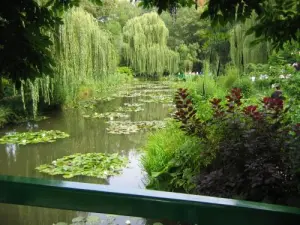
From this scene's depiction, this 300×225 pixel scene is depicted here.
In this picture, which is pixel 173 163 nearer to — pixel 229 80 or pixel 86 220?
pixel 86 220

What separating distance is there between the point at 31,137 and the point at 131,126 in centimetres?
269

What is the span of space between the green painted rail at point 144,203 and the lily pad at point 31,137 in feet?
21.7

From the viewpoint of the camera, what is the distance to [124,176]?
197 inches

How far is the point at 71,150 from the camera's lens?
21.6ft

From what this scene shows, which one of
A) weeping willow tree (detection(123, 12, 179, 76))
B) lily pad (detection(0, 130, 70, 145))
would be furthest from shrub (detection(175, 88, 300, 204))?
weeping willow tree (detection(123, 12, 179, 76))

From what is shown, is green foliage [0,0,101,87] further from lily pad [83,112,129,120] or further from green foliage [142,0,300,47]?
lily pad [83,112,129,120]

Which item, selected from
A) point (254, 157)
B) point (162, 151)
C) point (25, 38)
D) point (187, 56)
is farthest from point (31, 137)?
point (187, 56)

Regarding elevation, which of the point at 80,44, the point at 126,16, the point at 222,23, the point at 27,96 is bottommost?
the point at 27,96

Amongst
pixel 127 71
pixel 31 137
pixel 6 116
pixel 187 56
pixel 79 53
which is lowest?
pixel 31 137

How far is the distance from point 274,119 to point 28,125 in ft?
26.1

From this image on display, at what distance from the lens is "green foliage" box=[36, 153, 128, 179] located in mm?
5055

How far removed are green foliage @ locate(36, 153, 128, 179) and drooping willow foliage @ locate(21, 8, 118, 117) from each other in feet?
10.3

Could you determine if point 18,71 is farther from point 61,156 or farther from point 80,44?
point 80,44

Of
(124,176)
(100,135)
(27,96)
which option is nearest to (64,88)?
(27,96)
